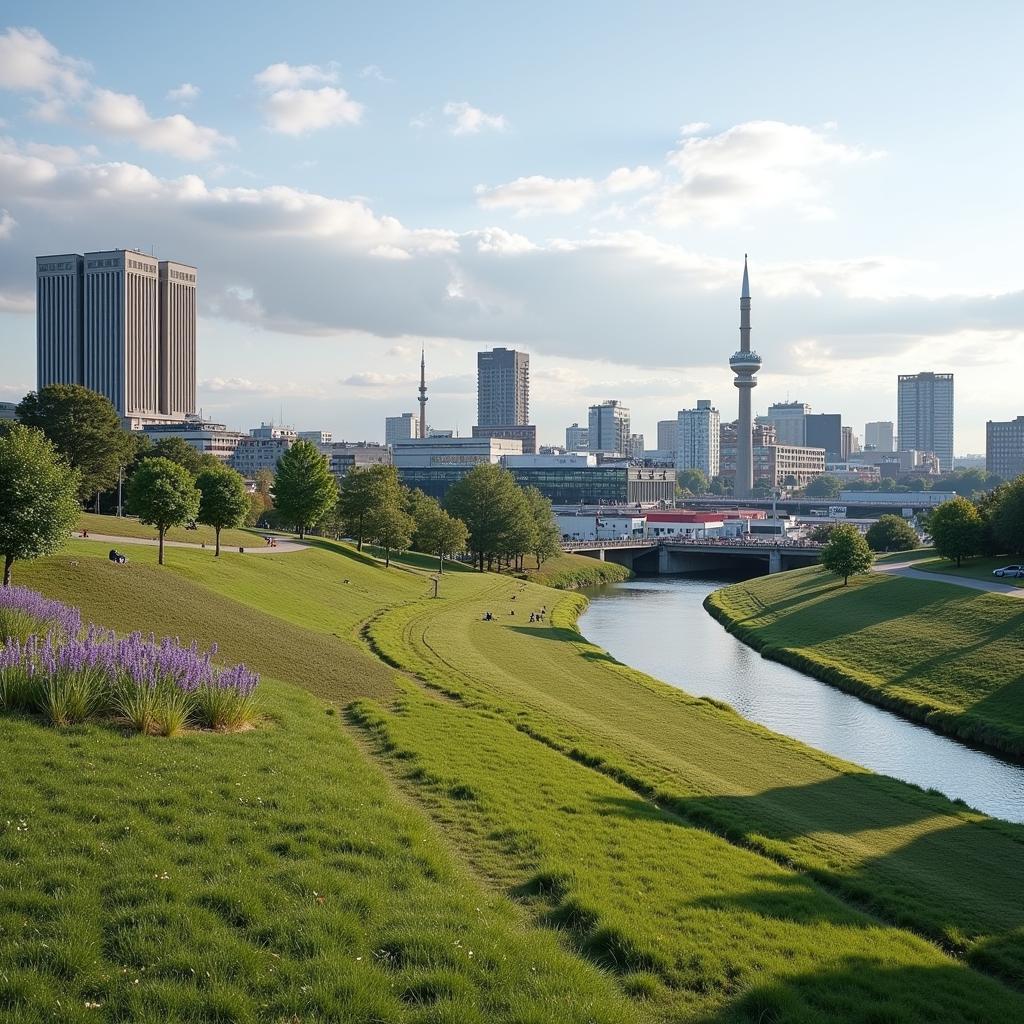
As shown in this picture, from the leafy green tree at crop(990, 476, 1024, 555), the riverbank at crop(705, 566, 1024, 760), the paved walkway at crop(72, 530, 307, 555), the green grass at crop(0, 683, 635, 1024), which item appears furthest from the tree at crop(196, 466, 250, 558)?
the leafy green tree at crop(990, 476, 1024, 555)

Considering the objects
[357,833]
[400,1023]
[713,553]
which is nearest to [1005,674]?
[357,833]

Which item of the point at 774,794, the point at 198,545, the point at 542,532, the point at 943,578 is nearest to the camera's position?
the point at 774,794

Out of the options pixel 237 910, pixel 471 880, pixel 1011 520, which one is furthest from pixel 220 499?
pixel 1011 520

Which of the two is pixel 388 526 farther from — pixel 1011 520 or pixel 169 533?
pixel 1011 520

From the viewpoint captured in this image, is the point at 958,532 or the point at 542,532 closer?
the point at 958,532

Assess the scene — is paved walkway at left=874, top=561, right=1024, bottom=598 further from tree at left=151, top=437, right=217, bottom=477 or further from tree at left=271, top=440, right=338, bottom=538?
tree at left=151, top=437, right=217, bottom=477

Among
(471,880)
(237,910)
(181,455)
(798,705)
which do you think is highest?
(181,455)

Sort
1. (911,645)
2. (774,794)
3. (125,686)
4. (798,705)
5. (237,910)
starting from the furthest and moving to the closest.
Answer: (911,645) → (798,705) → (774,794) → (125,686) → (237,910)

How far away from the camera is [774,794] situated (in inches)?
1094

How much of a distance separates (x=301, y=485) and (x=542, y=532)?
35647mm

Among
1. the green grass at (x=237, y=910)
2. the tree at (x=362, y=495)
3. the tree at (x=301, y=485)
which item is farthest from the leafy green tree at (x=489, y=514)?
the green grass at (x=237, y=910)

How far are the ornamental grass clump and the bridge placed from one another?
120 meters

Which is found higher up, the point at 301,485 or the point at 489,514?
the point at 301,485

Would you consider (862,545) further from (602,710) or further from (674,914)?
(674,914)
